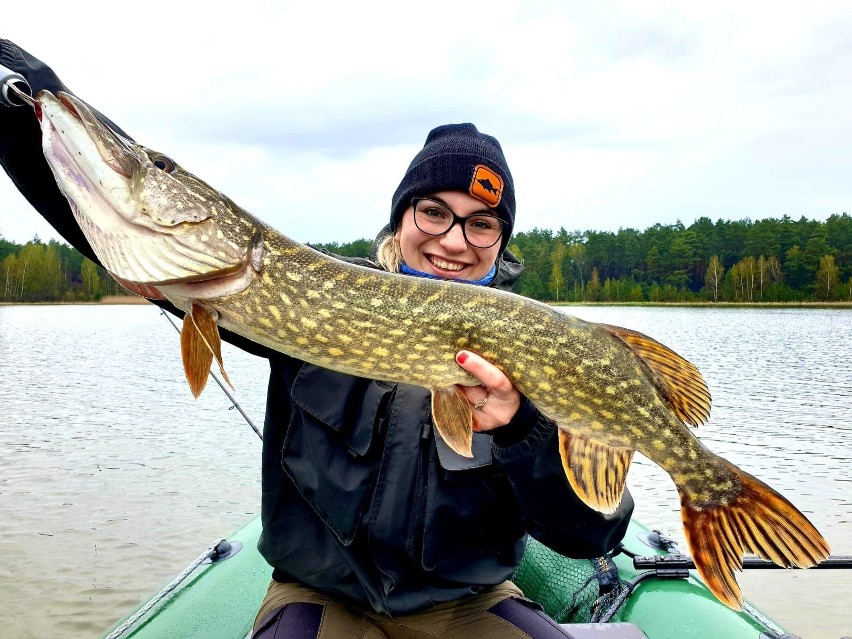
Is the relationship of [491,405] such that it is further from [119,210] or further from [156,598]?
[156,598]

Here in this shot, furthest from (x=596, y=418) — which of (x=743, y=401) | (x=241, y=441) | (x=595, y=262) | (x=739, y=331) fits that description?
(x=595, y=262)

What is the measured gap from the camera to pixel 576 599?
2678mm

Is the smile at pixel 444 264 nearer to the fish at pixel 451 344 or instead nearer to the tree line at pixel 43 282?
the fish at pixel 451 344

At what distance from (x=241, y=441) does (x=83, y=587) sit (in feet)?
11.3

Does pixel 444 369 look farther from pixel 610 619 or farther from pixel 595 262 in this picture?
pixel 595 262

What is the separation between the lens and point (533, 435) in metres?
1.72

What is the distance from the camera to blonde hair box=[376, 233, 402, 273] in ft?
7.35

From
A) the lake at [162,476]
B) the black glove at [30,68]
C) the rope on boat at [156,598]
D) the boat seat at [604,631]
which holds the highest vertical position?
the black glove at [30,68]

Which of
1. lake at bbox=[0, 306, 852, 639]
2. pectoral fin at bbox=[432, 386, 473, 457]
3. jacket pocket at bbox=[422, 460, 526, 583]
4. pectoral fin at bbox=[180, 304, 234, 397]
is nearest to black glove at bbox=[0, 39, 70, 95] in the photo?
pectoral fin at bbox=[180, 304, 234, 397]

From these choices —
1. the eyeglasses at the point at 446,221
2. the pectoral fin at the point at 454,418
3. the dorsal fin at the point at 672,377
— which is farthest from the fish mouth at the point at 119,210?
the dorsal fin at the point at 672,377

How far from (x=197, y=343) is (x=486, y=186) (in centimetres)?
112

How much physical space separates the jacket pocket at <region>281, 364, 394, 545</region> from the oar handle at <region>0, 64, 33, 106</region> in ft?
3.48

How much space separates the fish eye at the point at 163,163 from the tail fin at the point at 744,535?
1603mm

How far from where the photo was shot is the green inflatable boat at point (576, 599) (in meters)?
2.26
